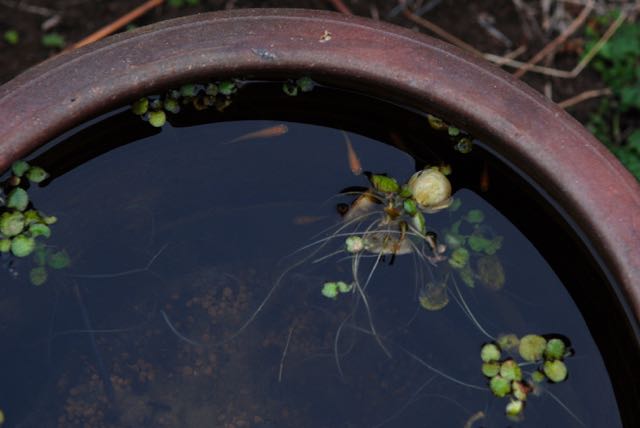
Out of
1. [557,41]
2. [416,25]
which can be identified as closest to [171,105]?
[416,25]

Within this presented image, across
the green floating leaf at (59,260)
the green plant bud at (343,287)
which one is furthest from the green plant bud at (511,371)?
the green floating leaf at (59,260)

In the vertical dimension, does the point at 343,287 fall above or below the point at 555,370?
above

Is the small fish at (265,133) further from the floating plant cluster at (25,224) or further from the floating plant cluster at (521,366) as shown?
the floating plant cluster at (521,366)

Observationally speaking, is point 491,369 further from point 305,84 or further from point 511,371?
point 305,84

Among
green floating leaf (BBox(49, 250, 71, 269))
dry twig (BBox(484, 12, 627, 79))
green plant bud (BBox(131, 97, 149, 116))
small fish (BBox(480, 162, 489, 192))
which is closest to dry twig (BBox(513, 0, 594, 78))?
dry twig (BBox(484, 12, 627, 79))

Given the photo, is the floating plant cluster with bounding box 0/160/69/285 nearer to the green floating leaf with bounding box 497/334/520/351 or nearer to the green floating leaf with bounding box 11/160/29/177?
the green floating leaf with bounding box 11/160/29/177

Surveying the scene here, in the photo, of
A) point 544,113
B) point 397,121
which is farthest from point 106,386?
point 544,113

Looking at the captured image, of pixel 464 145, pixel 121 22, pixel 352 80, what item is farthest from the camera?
pixel 121 22
